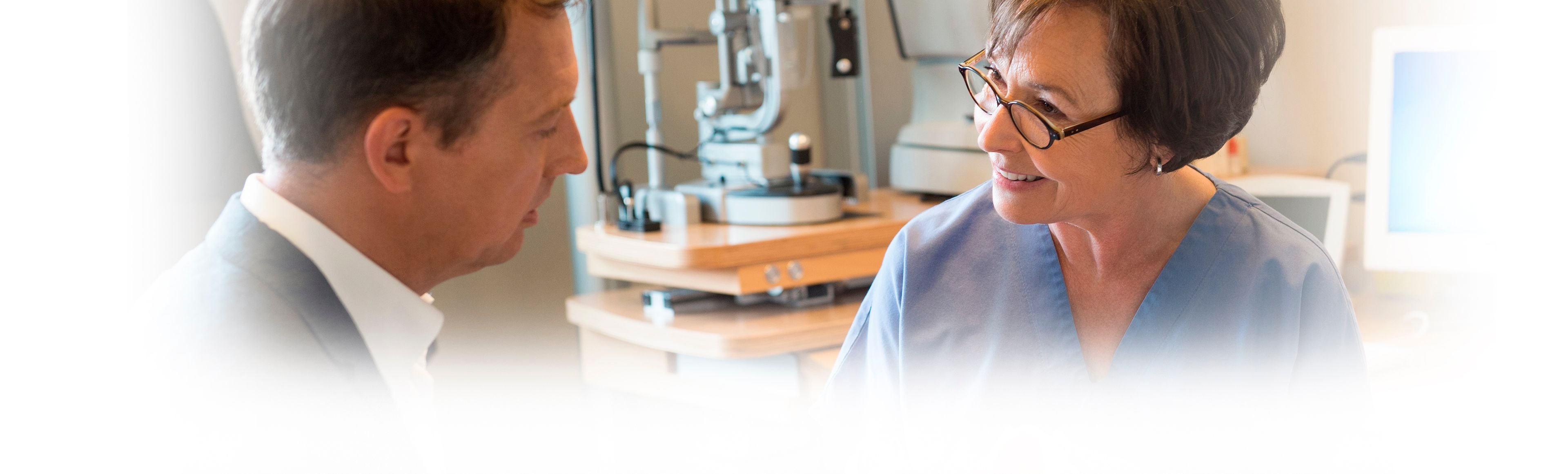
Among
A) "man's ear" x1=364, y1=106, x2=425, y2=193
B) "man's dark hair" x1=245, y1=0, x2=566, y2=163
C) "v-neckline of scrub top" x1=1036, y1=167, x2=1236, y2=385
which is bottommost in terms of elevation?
"v-neckline of scrub top" x1=1036, y1=167, x2=1236, y2=385

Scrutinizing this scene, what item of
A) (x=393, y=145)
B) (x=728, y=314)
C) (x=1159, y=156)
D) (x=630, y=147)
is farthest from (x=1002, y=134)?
(x=630, y=147)

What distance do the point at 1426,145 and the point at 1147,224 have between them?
0.79 meters

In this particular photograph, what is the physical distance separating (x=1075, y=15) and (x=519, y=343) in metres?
1.68

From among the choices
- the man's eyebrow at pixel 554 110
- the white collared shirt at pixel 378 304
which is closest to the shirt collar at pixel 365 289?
the white collared shirt at pixel 378 304

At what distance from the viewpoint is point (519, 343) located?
8.09ft

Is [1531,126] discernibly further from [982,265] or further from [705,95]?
[705,95]

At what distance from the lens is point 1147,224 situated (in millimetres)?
1172

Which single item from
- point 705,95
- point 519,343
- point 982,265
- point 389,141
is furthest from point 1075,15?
point 519,343

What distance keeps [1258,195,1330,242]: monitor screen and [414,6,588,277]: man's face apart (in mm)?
1357

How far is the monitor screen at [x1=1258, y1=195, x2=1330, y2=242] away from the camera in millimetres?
1904

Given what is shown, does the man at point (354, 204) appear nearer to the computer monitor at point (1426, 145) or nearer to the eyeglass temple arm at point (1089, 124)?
the eyeglass temple arm at point (1089, 124)

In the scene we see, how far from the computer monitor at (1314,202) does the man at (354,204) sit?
53.9 inches

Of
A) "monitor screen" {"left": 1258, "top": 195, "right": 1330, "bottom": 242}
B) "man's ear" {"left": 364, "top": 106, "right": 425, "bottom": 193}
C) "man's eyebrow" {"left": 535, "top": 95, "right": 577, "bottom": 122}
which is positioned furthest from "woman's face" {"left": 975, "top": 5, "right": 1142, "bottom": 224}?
"monitor screen" {"left": 1258, "top": 195, "right": 1330, "bottom": 242}

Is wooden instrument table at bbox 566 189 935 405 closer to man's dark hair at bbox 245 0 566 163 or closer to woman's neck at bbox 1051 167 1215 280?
woman's neck at bbox 1051 167 1215 280
